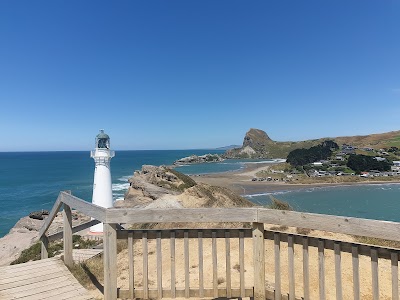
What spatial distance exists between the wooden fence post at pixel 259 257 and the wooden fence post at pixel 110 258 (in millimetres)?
1680

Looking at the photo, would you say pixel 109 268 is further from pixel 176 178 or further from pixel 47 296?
pixel 176 178

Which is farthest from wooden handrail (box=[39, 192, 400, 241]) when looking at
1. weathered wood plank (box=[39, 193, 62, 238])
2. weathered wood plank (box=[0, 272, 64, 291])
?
weathered wood plank (box=[39, 193, 62, 238])

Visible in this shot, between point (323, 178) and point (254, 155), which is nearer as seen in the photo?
point (323, 178)

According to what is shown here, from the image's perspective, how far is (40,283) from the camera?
4.25 m

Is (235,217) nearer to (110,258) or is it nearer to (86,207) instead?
(110,258)

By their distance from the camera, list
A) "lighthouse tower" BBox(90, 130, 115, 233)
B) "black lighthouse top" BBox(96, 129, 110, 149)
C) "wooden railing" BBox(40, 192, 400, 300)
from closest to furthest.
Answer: "wooden railing" BBox(40, 192, 400, 300) < "lighthouse tower" BBox(90, 130, 115, 233) < "black lighthouse top" BBox(96, 129, 110, 149)

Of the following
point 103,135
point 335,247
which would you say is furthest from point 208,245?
point 103,135

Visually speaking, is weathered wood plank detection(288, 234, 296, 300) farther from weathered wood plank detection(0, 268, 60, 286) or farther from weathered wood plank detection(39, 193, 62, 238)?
weathered wood plank detection(39, 193, 62, 238)

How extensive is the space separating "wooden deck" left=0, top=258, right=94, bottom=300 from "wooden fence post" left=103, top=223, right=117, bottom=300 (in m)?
0.42

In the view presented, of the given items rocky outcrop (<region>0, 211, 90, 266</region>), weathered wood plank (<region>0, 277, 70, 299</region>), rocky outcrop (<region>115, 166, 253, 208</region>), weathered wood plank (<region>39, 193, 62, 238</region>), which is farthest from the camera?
rocky outcrop (<region>0, 211, 90, 266</region>)

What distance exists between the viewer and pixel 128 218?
3.60m

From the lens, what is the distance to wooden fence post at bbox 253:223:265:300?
3439mm

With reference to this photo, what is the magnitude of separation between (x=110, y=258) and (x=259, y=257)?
1793mm

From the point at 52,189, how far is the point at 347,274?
55.8 m
